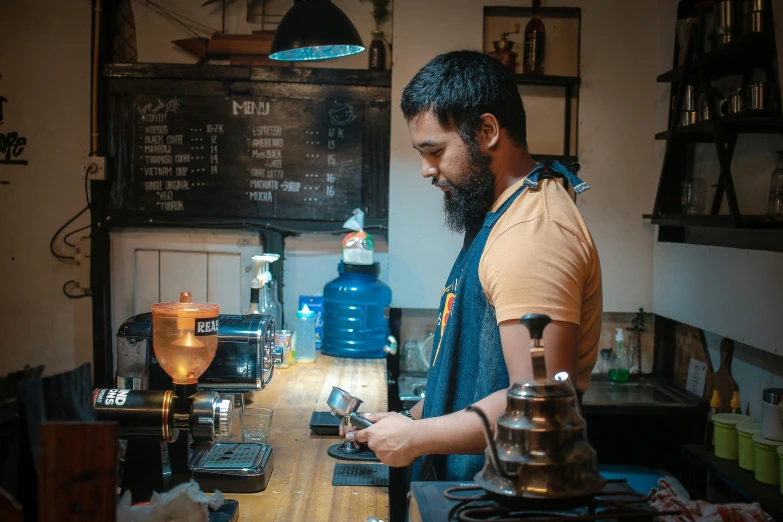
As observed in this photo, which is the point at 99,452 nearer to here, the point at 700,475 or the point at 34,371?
the point at 34,371

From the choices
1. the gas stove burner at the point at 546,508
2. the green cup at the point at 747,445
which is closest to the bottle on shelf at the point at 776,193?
the green cup at the point at 747,445

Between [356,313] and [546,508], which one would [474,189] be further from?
[356,313]

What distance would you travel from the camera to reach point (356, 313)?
12.9 feet

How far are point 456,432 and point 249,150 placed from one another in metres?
2.81

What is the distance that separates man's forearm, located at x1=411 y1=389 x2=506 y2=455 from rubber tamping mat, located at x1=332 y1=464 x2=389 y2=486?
1.27 feet

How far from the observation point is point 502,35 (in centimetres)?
383

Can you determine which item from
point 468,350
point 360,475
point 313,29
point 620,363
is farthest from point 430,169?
point 620,363

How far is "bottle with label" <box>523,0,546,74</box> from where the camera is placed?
3.80m

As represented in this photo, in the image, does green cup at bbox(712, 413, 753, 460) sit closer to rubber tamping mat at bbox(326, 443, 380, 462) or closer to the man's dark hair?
rubber tamping mat at bbox(326, 443, 380, 462)

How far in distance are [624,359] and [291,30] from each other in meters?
2.42

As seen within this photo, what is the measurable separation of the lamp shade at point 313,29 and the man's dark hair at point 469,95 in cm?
128

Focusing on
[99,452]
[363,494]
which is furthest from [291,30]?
[99,452]

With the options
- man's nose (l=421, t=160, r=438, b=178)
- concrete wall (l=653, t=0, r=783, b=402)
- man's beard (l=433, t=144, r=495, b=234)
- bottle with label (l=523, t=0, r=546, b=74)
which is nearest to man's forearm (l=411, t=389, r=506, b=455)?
man's beard (l=433, t=144, r=495, b=234)

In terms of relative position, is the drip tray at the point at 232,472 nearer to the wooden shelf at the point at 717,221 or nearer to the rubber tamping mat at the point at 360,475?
the rubber tamping mat at the point at 360,475
